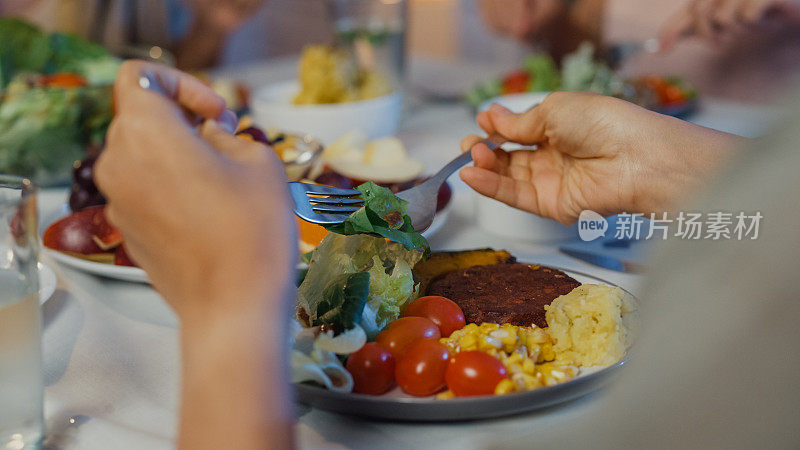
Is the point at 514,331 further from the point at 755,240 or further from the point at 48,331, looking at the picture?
the point at 48,331

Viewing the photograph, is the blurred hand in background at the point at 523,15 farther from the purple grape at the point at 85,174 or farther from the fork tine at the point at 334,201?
the fork tine at the point at 334,201

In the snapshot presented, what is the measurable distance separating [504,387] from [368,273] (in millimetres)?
164

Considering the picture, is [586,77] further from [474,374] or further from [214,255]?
[214,255]

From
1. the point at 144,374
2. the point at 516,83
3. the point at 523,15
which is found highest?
the point at 523,15

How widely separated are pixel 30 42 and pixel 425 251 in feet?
4.03

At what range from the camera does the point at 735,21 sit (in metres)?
2.05

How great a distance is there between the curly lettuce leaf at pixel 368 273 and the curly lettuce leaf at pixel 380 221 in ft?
0.04

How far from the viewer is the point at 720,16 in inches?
80.3

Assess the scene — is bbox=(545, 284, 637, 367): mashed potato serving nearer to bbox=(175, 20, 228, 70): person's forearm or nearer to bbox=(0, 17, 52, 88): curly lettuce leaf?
bbox=(0, 17, 52, 88): curly lettuce leaf

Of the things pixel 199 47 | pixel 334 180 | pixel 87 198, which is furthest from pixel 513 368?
pixel 199 47

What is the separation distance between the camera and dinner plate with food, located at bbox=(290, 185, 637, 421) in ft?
1.83

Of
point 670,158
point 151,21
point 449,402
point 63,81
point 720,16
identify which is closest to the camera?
point 449,402

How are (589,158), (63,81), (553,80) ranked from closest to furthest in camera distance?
(589,158), (63,81), (553,80)

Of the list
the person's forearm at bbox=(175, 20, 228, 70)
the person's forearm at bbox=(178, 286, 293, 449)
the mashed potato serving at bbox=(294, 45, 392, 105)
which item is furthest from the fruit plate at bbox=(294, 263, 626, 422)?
the person's forearm at bbox=(175, 20, 228, 70)
